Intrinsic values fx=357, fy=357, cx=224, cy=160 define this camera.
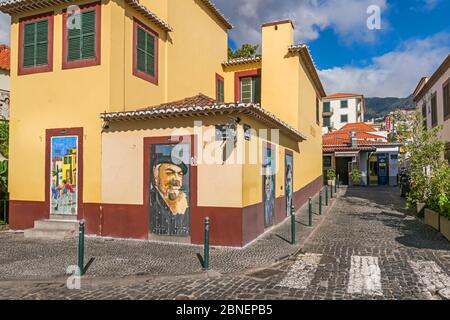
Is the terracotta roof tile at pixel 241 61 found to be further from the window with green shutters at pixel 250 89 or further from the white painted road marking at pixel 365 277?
the white painted road marking at pixel 365 277

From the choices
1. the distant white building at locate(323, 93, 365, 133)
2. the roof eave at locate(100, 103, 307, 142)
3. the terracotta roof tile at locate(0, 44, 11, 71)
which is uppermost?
the distant white building at locate(323, 93, 365, 133)

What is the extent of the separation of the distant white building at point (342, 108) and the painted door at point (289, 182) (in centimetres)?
5404

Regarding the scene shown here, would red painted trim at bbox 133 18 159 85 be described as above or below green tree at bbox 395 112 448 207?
above

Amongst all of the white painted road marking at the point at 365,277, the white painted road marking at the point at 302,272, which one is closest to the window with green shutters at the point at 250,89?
the white painted road marking at the point at 302,272

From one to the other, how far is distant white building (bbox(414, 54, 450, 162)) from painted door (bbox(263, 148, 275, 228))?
994 cm

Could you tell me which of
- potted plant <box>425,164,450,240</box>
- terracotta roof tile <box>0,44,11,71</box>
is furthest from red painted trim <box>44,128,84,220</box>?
terracotta roof tile <box>0,44,11,71</box>

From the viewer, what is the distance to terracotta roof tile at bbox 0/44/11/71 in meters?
19.7

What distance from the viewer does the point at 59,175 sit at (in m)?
11.2

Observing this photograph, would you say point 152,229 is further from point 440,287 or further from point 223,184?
point 440,287

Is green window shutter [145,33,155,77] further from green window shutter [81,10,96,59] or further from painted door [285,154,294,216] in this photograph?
painted door [285,154,294,216]

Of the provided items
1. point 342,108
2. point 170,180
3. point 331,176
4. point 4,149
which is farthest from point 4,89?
point 342,108
